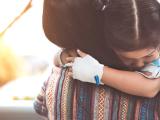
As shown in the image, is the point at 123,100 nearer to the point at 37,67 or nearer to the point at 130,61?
the point at 130,61

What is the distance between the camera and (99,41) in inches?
32.8

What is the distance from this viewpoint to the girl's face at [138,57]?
0.80 metres

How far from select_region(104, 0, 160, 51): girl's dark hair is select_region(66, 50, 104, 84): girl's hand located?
0.29 ft

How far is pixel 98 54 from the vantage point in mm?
856

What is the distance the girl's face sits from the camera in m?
0.80

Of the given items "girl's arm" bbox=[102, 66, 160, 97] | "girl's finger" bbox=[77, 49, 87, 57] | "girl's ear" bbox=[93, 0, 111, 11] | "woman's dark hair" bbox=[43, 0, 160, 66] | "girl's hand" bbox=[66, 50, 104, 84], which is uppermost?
"girl's ear" bbox=[93, 0, 111, 11]

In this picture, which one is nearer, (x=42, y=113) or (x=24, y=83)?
(x=42, y=113)

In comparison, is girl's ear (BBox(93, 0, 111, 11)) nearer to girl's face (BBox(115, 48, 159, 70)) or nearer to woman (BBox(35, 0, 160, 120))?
woman (BBox(35, 0, 160, 120))

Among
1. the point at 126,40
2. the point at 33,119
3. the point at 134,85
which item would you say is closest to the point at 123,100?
the point at 134,85

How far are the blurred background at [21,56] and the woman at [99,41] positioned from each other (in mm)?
460

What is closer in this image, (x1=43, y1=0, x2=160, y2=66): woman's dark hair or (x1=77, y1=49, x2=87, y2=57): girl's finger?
(x1=43, y1=0, x2=160, y2=66): woman's dark hair

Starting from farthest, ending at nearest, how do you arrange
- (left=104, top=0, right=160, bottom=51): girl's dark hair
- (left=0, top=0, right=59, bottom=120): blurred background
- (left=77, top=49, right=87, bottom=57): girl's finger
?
(left=0, top=0, right=59, bottom=120): blurred background, (left=77, top=49, right=87, bottom=57): girl's finger, (left=104, top=0, right=160, bottom=51): girl's dark hair

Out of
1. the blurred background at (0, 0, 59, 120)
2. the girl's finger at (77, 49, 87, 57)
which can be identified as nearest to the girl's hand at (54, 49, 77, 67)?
the girl's finger at (77, 49, 87, 57)

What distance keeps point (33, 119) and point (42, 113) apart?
1.13 feet
